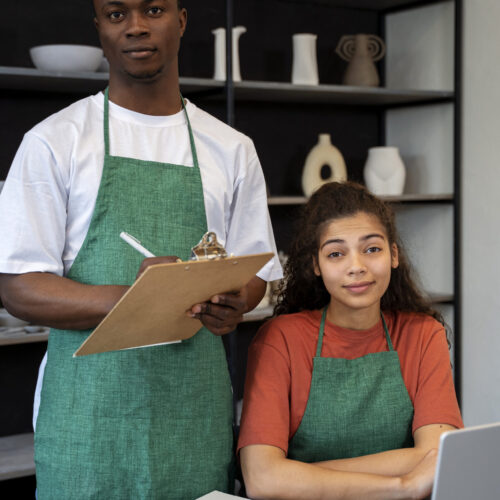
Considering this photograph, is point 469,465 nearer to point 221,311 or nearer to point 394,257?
point 221,311

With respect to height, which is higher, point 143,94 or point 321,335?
point 143,94

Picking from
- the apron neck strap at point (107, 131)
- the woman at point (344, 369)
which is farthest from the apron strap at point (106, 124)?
the woman at point (344, 369)

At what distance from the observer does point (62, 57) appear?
272 cm

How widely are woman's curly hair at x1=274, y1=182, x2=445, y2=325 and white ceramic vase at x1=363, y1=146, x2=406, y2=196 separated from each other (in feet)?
5.27

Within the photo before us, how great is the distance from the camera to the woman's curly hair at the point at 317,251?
1.84m

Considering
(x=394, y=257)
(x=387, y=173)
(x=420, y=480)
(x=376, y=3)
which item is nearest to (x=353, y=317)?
(x=394, y=257)

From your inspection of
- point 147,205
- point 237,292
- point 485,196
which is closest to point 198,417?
point 237,292

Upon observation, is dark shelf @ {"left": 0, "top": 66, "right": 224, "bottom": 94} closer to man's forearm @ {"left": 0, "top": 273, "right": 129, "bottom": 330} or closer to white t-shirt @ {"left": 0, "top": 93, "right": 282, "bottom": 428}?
white t-shirt @ {"left": 0, "top": 93, "right": 282, "bottom": 428}

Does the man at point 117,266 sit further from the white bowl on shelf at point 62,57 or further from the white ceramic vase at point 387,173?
the white ceramic vase at point 387,173

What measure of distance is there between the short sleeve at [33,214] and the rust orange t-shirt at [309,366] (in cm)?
50

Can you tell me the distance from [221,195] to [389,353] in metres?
0.54

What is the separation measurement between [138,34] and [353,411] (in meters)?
0.90

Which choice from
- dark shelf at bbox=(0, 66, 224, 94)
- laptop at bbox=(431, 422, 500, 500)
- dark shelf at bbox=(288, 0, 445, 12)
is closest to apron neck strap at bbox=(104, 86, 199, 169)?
laptop at bbox=(431, 422, 500, 500)

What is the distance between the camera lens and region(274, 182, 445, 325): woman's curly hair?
1844mm
